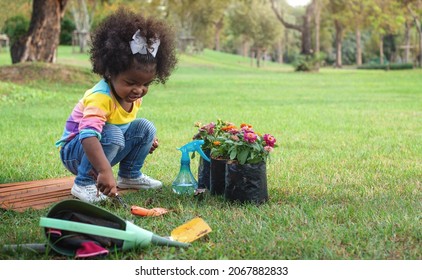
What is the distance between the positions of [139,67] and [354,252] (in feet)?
5.46

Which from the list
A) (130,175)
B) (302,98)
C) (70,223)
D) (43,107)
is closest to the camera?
(70,223)

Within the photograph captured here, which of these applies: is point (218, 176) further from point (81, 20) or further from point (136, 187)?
point (81, 20)

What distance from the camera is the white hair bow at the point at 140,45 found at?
3.69 m

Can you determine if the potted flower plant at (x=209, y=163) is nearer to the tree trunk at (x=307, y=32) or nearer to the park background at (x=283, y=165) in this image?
the park background at (x=283, y=165)

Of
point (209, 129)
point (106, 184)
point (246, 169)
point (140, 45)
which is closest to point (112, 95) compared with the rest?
point (140, 45)

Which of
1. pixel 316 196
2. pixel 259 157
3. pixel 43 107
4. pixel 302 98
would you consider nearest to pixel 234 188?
pixel 259 157

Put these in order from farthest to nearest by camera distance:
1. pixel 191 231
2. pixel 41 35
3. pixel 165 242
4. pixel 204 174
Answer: pixel 41 35 < pixel 204 174 < pixel 191 231 < pixel 165 242

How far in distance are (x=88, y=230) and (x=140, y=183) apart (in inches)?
61.2

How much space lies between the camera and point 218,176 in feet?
12.9

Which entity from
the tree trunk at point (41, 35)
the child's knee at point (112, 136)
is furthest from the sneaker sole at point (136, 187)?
the tree trunk at point (41, 35)

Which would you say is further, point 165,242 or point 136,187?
point 136,187

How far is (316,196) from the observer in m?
3.96

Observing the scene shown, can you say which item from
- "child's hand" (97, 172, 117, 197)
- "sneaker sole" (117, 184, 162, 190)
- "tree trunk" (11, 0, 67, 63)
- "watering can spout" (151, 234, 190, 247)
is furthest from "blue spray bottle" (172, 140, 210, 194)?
"tree trunk" (11, 0, 67, 63)
